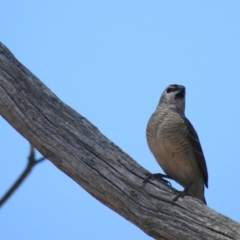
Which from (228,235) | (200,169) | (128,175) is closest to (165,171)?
(200,169)

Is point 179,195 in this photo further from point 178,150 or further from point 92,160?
point 178,150

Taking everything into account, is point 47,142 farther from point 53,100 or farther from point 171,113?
point 171,113

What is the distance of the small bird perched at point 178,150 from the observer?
750 centimetres

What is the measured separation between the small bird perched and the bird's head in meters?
0.31

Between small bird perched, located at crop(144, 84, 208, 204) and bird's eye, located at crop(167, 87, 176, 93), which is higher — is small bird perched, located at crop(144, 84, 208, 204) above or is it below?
below

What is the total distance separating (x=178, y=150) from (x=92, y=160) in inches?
65.0

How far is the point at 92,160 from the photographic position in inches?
244

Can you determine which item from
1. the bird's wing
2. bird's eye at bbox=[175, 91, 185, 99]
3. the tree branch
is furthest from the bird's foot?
bird's eye at bbox=[175, 91, 185, 99]

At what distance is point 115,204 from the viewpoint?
6074 millimetres

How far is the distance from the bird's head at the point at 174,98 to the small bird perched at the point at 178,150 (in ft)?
1.02

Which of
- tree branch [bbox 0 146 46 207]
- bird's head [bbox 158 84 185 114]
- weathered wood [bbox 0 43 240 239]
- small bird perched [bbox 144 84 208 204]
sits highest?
bird's head [bbox 158 84 185 114]

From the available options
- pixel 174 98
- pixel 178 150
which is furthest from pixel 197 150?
pixel 174 98

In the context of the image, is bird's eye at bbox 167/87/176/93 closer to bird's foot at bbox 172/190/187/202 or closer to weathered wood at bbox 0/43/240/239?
weathered wood at bbox 0/43/240/239

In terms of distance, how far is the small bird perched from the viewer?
295 inches
